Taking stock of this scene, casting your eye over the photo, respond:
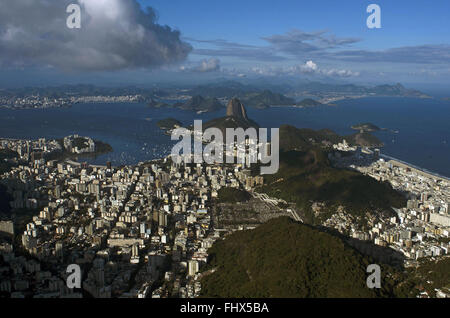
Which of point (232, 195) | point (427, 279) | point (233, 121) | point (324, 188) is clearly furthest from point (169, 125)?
point (427, 279)

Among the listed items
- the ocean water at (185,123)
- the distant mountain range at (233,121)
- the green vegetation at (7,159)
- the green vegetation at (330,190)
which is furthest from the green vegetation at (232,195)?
the distant mountain range at (233,121)

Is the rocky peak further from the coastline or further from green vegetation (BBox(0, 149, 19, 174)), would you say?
green vegetation (BBox(0, 149, 19, 174))

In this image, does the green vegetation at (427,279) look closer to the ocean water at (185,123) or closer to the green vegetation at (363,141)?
the ocean water at (185,123)

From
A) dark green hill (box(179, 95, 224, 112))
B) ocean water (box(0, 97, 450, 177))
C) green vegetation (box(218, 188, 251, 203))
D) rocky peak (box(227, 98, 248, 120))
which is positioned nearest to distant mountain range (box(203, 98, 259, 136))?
rocky peak (box(227, 98, 248, 120))

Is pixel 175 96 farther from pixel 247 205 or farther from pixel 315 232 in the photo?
pixel 315 232

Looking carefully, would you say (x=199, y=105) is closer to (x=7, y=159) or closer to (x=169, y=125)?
(x=169, y=125)

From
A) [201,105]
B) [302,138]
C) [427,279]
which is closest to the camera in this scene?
[427,279]

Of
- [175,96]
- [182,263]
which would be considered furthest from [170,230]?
[175,96]
